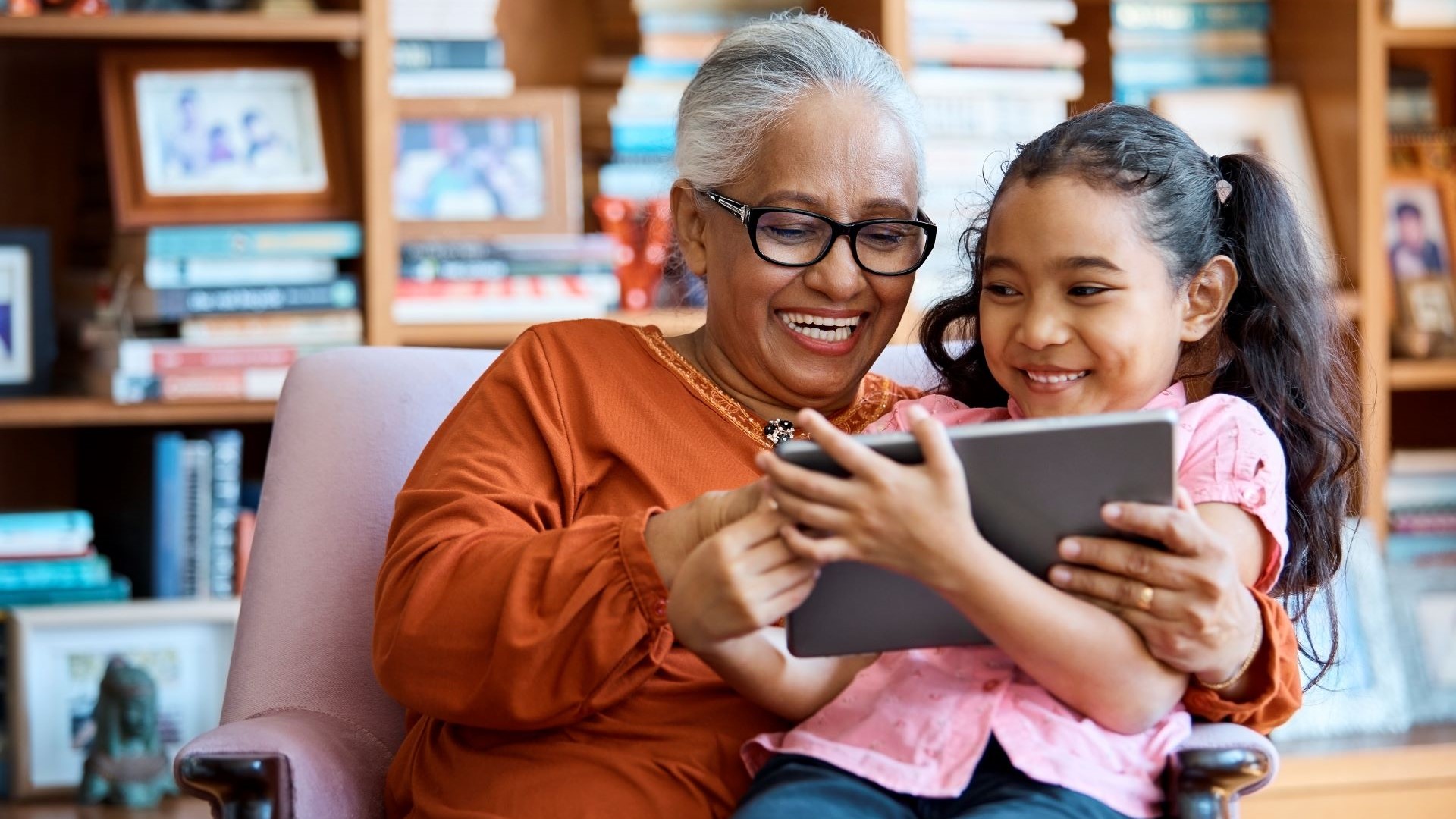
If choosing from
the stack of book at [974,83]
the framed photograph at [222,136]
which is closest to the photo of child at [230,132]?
the framed photograph at [222,136]

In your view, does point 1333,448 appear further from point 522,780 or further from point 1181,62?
point 1181,62

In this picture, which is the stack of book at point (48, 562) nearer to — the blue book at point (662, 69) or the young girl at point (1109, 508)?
the blue book at point (662, 69)

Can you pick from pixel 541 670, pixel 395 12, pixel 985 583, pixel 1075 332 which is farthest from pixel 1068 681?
pixel 395 12

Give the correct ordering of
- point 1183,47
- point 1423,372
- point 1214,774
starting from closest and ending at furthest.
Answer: point 1214,774 < point 1423,372 < point 1183,47

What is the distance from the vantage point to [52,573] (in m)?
2.50

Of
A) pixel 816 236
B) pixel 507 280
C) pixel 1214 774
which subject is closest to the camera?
pixel 1214 774

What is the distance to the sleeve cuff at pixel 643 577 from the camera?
1305mm

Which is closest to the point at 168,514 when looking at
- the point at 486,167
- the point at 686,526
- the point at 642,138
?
the point at 486,167

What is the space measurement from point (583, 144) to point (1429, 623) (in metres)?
1.75

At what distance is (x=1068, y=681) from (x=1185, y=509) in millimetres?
162

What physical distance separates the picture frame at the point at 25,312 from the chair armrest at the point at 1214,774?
2.01 metres

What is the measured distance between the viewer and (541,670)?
52.2 inches

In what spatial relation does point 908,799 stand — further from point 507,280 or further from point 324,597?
point 507,280

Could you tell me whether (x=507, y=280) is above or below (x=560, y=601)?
above
